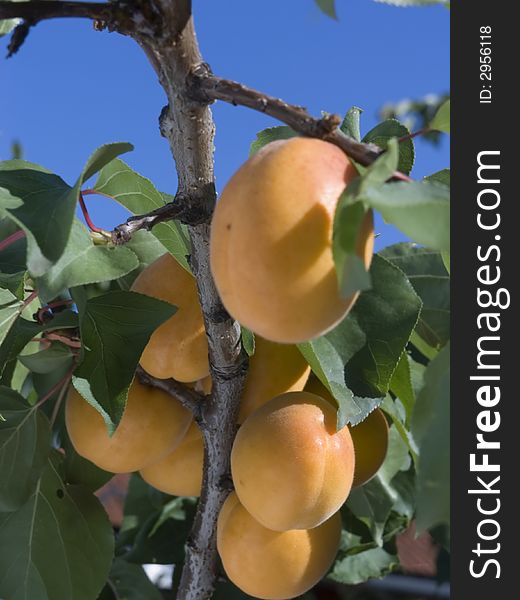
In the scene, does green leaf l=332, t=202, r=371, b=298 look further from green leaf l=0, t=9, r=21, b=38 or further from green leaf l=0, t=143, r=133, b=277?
green leaf l=0, t=9, r=21, b=38

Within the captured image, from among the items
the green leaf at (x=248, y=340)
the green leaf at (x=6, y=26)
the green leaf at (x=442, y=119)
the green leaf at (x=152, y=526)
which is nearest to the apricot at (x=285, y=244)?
the green leaf at (x=442, y=119)

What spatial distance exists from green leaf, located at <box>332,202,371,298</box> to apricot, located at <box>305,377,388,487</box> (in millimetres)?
388

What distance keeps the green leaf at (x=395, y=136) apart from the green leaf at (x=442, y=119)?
0.47 ft

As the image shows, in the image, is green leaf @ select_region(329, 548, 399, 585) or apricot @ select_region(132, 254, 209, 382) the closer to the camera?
apricot @ select_region(132, 254, 209, 382)

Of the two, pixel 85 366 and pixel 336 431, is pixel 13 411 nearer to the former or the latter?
pixel 85 366

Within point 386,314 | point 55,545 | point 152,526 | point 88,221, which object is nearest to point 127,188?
point 88,221

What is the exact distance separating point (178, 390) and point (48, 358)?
0.50 feet

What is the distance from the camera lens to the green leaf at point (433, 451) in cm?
45

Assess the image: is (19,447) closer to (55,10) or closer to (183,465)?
(183,465)

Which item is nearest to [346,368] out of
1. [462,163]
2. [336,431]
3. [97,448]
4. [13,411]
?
[336,431]

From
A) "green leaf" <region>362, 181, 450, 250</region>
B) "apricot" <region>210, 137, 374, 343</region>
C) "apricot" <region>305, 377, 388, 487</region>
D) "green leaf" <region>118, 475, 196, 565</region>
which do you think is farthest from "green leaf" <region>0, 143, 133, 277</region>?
"green leaf" <region>118, 475, 196, 565</region>

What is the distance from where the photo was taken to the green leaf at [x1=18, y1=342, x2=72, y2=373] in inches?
33.5

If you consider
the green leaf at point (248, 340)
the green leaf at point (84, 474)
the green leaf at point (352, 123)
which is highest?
the green leaf at point (352, 123)

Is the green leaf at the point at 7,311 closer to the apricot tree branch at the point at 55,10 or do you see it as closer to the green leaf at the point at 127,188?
the green leaf at the point at 127,188
